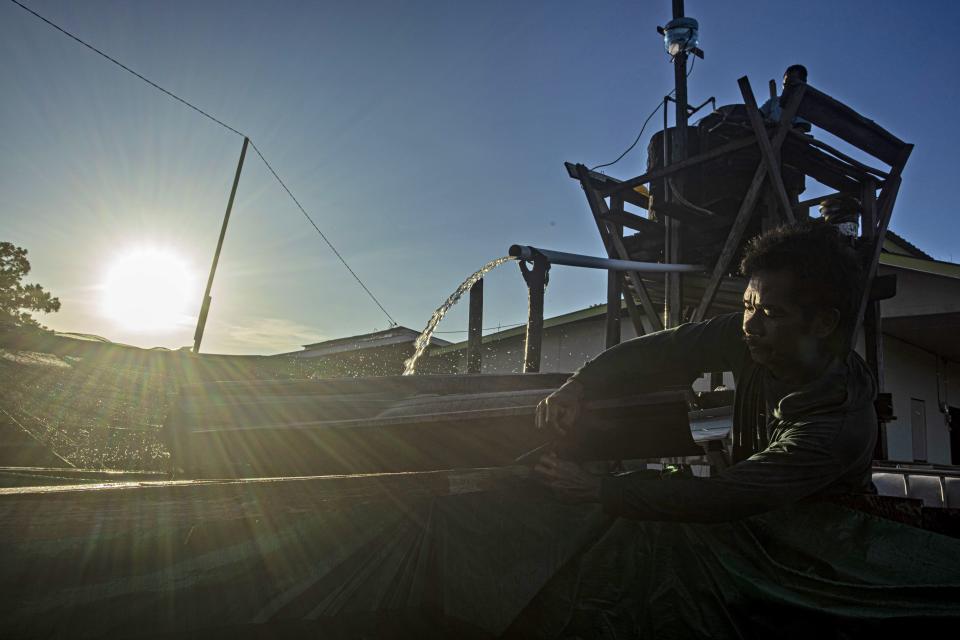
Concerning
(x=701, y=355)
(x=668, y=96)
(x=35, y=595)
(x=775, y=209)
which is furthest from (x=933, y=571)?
(x=668, y=96)

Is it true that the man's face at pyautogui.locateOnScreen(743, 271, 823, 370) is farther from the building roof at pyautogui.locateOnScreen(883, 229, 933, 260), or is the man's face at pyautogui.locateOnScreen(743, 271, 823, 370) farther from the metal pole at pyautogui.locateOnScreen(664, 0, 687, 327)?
the building roof at pyautogui.locateOnScreen(883, 229, 933, 260)

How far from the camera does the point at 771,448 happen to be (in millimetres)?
1784

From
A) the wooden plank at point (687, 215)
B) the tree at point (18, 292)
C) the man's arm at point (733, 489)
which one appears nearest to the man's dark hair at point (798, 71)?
the wooden plank at point (687, 215)

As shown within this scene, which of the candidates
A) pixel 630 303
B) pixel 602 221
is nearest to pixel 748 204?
pixel 602 221

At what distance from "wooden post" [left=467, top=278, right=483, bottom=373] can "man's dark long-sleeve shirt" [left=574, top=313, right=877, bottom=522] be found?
2.17m

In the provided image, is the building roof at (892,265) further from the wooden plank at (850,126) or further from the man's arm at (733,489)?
the man's arm at (733,489)

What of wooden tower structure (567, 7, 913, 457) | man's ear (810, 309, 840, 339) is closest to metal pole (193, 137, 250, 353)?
wooden tower structure (567, 7, 913, 457)

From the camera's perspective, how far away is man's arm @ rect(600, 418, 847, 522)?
1.61 meters

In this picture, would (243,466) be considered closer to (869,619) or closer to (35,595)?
(35,595)

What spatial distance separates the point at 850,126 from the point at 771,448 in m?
5.42

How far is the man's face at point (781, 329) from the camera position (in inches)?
78.6

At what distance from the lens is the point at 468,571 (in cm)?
165

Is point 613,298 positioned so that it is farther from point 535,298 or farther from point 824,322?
point 824,322

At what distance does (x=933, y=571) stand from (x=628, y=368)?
1.33m
